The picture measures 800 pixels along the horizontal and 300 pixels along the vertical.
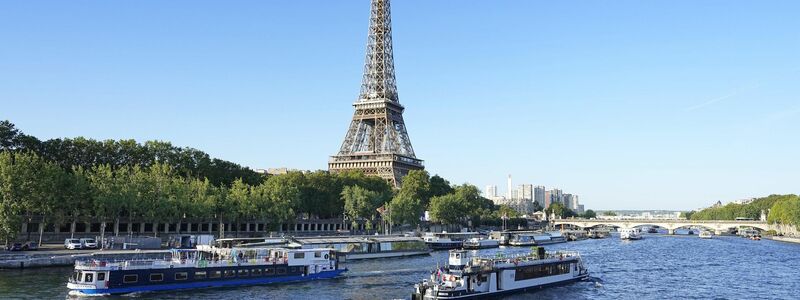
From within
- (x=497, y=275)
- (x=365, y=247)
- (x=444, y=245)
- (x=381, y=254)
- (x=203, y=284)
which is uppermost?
(x=365, y=247)

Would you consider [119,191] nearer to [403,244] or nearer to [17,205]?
[17,205]

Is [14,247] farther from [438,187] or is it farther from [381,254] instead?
[438,187]

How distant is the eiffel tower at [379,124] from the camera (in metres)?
173

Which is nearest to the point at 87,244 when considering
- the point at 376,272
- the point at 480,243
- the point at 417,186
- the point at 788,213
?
the point at 376,272

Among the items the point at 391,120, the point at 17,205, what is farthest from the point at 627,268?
the point at 391,120

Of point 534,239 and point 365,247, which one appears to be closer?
point 365,247

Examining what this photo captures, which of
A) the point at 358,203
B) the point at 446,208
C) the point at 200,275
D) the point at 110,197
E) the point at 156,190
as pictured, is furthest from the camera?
the point at 446,208

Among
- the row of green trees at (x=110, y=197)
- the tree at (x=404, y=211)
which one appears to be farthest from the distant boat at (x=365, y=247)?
the tree at (x=404, y=211)

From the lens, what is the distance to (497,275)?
2083 inches

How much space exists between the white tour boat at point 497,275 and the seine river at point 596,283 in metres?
1.10

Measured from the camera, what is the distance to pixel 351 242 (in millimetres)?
84062

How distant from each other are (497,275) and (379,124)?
127m

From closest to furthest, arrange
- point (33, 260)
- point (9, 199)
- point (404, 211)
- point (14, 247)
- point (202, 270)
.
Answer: point (202, 270), point (33, 260), point (14, 247), point (9, 199), point (404, 211)

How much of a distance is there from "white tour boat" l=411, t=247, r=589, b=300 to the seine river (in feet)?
3.61
